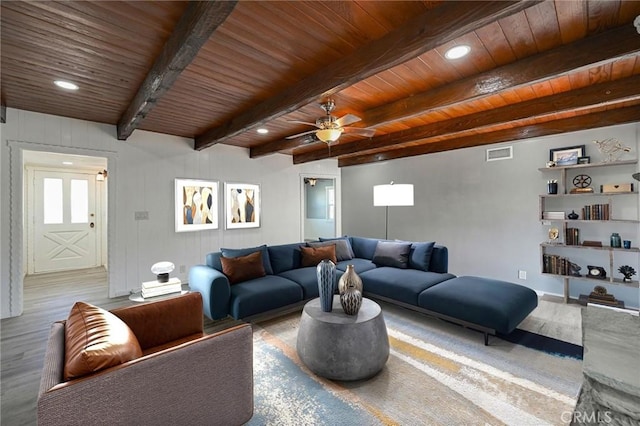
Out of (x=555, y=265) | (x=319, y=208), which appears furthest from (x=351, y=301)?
(x=319, y=208)

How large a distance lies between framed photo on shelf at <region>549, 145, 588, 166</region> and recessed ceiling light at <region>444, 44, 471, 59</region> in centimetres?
289

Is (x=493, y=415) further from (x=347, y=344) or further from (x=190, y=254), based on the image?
(x=190, y=254)

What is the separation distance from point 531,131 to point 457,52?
8.75ft

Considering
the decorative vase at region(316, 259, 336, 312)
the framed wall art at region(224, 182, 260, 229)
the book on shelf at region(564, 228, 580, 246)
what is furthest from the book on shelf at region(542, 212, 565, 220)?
the framed wall art at region(224, 182, 260, 229)

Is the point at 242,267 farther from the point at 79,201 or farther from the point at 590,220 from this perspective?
the point at 79,201

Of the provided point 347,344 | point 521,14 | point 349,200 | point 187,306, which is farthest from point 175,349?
point 349,200

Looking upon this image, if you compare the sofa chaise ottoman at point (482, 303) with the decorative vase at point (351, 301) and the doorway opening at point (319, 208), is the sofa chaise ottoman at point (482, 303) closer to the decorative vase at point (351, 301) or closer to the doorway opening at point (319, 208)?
the decorative vase at point (351, 301)

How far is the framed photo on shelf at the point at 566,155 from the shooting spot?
3.84 metres

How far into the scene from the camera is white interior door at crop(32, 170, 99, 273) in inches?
224

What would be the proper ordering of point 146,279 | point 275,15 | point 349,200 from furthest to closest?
point 349,200, point 146,279, point 275,15

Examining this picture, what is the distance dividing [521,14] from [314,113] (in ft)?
7.34

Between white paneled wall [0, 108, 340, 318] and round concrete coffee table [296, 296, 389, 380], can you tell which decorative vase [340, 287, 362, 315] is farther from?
white paneled wall [0, 108, 340, 318]

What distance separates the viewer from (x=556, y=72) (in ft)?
6.89

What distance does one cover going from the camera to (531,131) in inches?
157
